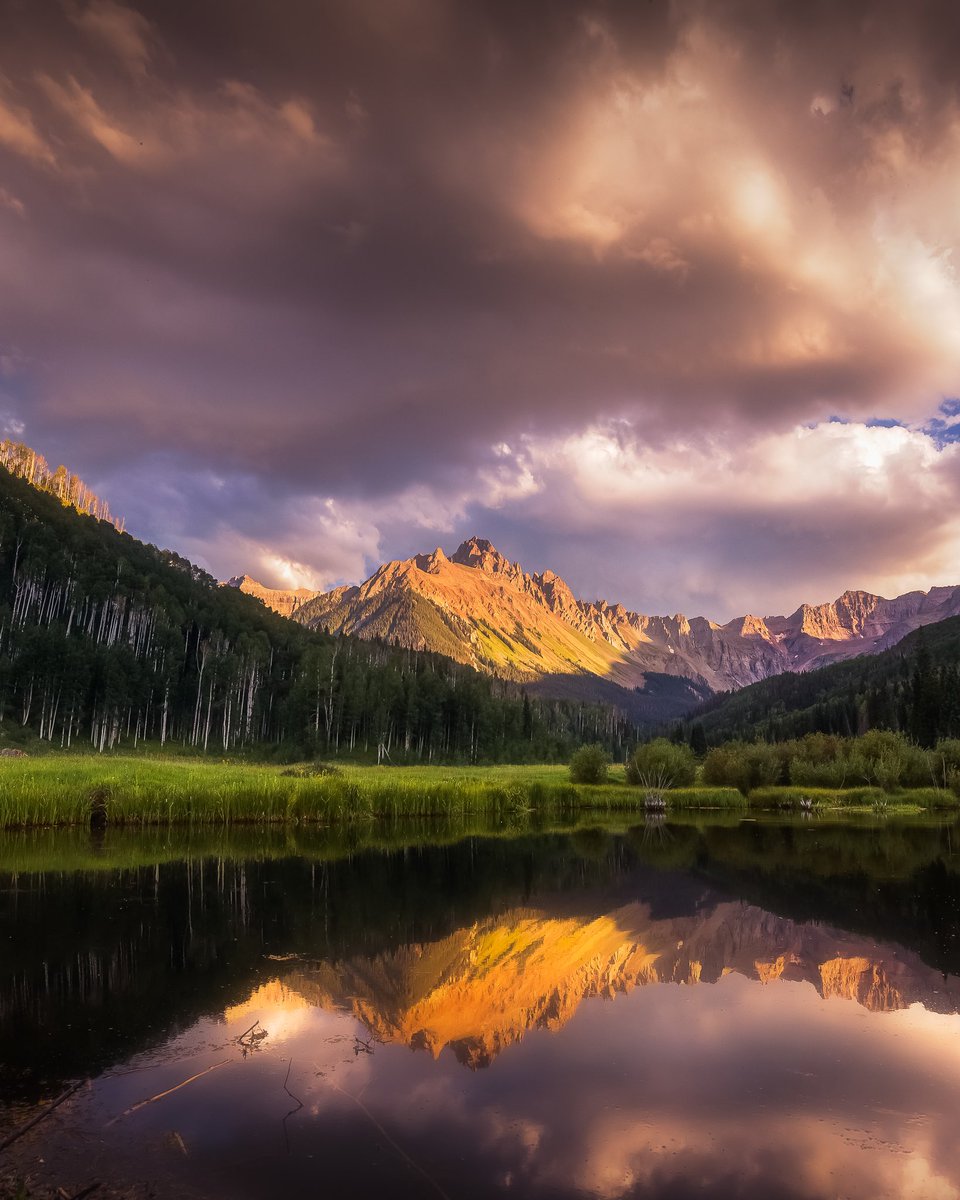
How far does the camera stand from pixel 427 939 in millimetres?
21984

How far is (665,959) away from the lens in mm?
20969

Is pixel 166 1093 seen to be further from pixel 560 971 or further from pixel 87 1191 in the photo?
pixel 560 971

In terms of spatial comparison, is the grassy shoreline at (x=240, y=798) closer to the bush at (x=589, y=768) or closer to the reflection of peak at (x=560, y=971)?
the bush at (x=589, y=768)

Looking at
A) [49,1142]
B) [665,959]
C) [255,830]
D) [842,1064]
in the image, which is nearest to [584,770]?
Answer: [255,830]

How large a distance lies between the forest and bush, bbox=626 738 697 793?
5633 centimetres

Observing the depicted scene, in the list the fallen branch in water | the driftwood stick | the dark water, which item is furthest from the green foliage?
the driftwood stick

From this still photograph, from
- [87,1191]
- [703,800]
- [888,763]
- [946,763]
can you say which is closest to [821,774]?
[888,763]

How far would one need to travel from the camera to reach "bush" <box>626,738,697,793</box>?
89250mm

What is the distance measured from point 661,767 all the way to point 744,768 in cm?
1242

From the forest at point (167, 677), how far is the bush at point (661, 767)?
5633 centimetres

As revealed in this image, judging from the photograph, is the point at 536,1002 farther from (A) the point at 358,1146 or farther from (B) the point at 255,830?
(B) the point at 255,830

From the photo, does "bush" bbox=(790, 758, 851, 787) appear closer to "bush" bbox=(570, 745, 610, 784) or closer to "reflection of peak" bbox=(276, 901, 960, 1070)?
"bush" bbox=(570, 745, 610, 784)

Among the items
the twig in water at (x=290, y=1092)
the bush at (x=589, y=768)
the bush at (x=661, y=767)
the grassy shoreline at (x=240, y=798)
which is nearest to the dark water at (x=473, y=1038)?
the twig in water at (x=290, y=1092)

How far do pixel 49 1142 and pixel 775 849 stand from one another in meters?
45.1
